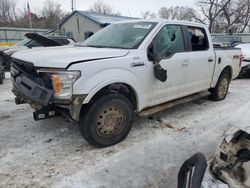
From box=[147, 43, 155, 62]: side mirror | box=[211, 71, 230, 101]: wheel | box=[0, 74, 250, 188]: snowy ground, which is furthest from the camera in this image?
box=[211, 71, 230, 101]: wheel

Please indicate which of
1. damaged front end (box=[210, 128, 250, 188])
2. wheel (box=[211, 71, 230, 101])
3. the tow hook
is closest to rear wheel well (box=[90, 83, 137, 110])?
the tow hook

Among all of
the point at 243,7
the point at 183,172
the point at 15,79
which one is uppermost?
the point at 243,7

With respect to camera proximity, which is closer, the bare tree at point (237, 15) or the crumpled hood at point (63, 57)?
the crumpled hood at point (63, 57)

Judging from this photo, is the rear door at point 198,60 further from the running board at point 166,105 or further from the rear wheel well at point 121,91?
the rear wheel well at point 121,91

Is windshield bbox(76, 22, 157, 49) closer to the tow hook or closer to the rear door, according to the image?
the rear door

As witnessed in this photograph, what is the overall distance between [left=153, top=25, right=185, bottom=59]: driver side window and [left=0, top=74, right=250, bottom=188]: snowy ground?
4.36 feet

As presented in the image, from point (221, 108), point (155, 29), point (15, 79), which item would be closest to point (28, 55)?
point (15, 79)

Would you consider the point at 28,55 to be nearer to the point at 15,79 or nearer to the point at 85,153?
the point at 15,79

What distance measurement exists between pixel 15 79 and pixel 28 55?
56 centimetres

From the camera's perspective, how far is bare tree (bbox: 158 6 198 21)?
157 ft

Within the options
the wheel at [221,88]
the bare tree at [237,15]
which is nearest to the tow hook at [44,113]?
the wheel at [221,88]

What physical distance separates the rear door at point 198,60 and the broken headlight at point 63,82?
7.88 ft

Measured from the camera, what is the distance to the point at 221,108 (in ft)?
18.3

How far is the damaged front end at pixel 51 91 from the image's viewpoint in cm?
304
